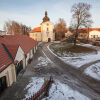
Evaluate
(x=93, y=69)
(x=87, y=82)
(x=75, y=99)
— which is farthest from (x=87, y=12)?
(x=75, y=99)

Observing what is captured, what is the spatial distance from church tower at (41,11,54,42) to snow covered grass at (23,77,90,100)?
36322 mm

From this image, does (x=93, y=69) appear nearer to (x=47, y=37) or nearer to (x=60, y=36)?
(x=47, y=37)

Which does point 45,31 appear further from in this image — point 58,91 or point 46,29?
point 58,91

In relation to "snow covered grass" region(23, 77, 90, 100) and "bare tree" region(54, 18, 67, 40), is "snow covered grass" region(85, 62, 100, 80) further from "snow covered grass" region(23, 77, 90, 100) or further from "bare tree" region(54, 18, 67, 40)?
"bare tree" region(54, 18, 67, 40)

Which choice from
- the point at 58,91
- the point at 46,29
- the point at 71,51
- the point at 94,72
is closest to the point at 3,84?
the point at 58,91

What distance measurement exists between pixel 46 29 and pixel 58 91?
3822 centimetres

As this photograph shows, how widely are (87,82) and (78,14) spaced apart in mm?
21806

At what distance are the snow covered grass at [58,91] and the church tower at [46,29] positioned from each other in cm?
3632

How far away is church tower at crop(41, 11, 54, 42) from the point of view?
139 feet

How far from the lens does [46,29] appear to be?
141 ft

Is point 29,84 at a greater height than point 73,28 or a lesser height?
lesser

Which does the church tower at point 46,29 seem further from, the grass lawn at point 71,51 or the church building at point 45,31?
the grass lawn at point 71,51

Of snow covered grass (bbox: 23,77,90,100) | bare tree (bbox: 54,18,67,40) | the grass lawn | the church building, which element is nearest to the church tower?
the church building

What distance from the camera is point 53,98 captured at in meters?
6.84
